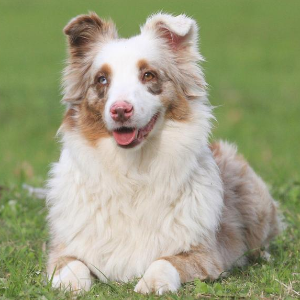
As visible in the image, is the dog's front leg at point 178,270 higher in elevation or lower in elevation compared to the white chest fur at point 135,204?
lower

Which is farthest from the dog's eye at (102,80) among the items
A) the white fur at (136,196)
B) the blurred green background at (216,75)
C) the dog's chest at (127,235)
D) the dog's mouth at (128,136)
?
the blurred green background at (216,75)

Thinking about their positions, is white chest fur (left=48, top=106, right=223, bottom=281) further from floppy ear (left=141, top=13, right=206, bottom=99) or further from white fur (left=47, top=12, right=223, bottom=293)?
floppy ear (left=141, top=13, right=206, bottom=99)

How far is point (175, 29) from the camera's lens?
18.7 ft

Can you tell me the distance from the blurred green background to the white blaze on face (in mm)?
783

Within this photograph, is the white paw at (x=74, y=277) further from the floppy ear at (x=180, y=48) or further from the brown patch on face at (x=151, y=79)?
the floppy ear at (x=180, y=48)

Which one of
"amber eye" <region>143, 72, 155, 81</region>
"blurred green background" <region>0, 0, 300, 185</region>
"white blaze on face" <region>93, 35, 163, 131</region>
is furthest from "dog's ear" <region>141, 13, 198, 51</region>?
A: "blurred green background" <region>0, 0, 300, 185</region>

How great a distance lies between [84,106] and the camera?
5.78 metres

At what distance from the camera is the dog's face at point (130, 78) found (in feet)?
17.7

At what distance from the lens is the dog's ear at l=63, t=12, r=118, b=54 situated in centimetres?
590

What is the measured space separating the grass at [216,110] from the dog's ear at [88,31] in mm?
976

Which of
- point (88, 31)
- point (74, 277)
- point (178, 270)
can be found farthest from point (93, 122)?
point (178, 270)

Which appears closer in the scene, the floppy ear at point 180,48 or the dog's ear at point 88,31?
the floppy ear at point 180,48

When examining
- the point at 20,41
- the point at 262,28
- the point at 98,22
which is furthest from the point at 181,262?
the point at 262,28

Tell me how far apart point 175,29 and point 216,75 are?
A: 13925 millimetres
